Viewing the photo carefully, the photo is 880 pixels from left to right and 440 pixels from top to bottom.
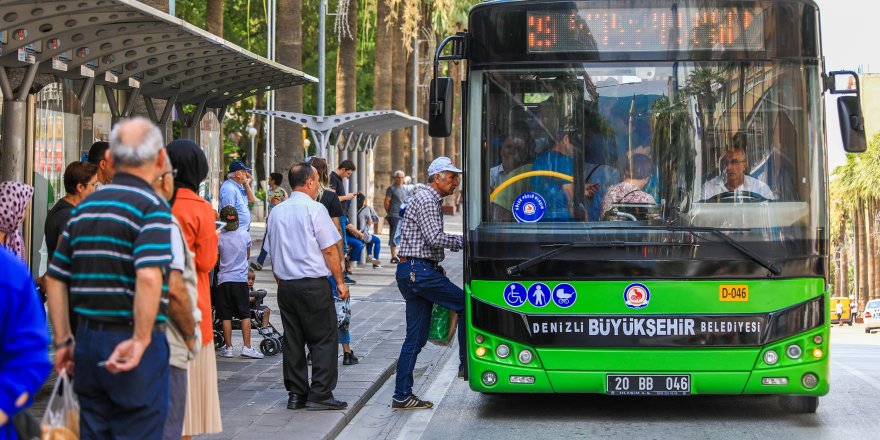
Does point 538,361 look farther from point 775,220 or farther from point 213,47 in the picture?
point 213,47

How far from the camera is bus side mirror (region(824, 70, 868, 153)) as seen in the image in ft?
30.0

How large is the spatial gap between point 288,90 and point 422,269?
1527cm

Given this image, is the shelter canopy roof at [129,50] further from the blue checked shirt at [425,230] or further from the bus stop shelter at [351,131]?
the bus stop shelter at [351,131]

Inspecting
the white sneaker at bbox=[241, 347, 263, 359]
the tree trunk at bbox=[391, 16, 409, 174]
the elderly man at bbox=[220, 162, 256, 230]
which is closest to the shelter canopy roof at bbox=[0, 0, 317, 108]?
the elderly man at bbox=[220, 162, 256, 230]

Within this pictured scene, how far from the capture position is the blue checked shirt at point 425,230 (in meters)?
9.62

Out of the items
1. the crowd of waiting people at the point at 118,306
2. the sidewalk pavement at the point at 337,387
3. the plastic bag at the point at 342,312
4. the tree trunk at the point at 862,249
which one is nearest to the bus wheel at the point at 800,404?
the sidewalk pavement at the point at 337,387

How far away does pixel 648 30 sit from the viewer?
30.0ft

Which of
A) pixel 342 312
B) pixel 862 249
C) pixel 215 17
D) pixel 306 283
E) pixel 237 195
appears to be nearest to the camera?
pixel 306 283

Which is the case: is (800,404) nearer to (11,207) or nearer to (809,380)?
(809,380)

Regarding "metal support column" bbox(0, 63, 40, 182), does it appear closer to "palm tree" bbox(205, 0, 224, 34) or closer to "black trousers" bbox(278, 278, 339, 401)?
"black trousers" bbox(278, 278, 339, 401)

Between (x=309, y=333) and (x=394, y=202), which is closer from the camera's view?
(x=309, y=333)

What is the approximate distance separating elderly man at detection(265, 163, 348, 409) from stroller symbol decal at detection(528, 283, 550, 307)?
4.25 ft

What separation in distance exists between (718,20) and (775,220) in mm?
1375

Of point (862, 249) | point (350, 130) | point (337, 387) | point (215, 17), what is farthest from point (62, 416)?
point (862, 249)
